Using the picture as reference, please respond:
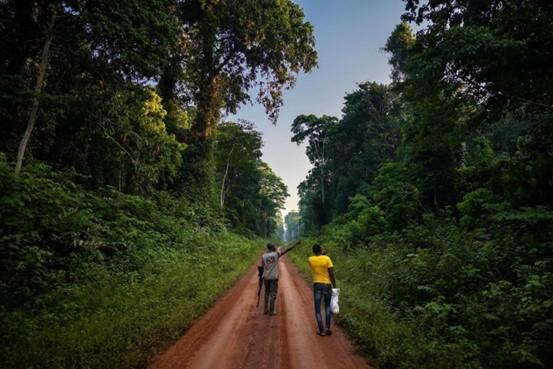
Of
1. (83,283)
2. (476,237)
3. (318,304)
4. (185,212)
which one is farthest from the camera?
(185,212)

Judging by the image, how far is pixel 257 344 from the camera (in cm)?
720

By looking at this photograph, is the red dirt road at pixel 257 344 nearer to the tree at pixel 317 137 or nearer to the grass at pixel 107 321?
the grass at pixel 107 321

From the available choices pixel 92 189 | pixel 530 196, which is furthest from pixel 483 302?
pixel 92 189

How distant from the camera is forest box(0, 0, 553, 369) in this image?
6828 millimetres

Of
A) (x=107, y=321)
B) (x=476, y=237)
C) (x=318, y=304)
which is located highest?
(x=476, y=237)

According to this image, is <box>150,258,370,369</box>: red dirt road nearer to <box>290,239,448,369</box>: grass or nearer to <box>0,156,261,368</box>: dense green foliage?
<box>290,239,448,369</box>: grass

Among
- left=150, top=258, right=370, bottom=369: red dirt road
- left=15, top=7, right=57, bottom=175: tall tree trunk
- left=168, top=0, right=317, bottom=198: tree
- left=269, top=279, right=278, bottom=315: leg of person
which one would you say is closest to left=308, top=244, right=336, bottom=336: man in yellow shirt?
left=150, top=258, right=370, bottom=369: red dirt road

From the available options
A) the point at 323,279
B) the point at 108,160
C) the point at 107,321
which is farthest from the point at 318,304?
the point at 108,160

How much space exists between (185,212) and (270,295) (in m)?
15.4

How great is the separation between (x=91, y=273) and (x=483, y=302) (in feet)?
33.3

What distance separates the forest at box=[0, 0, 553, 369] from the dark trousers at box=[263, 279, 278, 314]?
1.91 m

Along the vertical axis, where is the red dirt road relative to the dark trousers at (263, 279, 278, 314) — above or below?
below

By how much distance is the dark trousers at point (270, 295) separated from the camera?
9.95 m

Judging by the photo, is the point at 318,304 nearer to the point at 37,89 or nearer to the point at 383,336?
the point at 383,336
